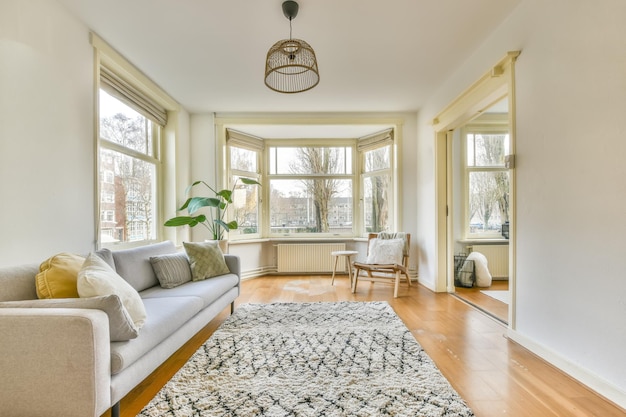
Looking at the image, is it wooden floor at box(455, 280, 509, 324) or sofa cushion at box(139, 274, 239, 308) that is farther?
wooden floor at box(455, 280, 509, 324)

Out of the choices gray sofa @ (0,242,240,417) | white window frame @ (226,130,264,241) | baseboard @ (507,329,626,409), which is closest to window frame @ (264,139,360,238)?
white window frame @ (226,130,264,241)

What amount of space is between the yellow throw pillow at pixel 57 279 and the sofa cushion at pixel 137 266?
2.24 ft

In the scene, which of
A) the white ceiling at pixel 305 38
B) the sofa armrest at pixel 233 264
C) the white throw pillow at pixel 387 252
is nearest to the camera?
the white ceiling at pixel 305 38

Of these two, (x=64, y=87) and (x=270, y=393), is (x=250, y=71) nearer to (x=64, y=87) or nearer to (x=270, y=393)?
(x=64, y=87)

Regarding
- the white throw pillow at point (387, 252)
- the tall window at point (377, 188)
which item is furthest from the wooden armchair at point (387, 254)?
the tall window at point (377, 188)

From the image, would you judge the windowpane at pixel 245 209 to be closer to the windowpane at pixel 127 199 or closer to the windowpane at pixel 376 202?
the windowpane at pixel 127 199

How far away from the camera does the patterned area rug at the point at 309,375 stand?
5.07ft

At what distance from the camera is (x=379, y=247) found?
13.9 feet

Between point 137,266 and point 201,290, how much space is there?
56 cm

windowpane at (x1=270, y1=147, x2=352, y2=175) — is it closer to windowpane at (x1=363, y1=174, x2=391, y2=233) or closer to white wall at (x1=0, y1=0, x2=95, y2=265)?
windowpane at (x1=363, y1=174, x2=391, y2=233)

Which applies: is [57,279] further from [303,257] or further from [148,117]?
[303,257]

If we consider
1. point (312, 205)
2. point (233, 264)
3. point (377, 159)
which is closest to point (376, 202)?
point (377, 159)

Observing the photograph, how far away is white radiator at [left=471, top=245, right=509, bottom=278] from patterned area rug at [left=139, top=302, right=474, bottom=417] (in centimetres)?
255

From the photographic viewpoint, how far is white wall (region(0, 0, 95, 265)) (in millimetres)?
1873
